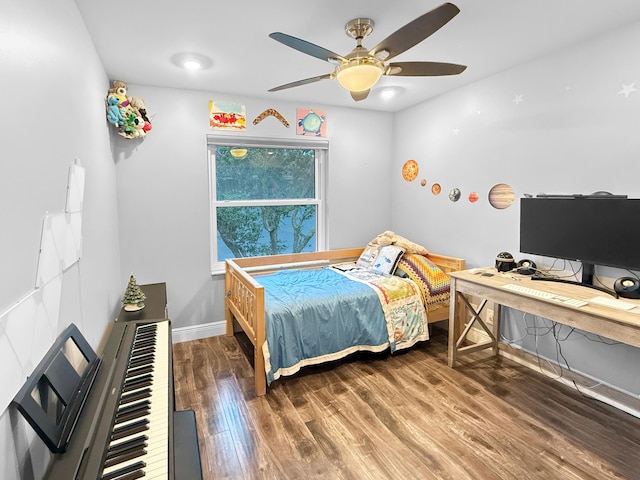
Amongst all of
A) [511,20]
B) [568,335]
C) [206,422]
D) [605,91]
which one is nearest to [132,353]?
[206,422]

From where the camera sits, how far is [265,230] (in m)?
3.88

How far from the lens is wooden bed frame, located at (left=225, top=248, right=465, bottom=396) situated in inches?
99.1

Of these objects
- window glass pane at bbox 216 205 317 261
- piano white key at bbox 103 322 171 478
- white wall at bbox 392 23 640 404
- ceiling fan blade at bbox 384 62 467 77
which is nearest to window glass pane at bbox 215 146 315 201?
window glass pane at bbox 216 205 317 261

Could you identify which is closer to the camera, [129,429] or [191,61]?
[129,429]

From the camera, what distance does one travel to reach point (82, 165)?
1.80 metres

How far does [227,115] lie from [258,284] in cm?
180

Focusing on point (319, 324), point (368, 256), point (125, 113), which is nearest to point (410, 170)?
point (368, 256)

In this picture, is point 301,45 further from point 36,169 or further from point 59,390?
point 59,390

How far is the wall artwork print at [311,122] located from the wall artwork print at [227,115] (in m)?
0.59

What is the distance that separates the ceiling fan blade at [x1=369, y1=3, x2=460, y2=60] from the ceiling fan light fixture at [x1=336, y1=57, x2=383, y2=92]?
0.05 metres

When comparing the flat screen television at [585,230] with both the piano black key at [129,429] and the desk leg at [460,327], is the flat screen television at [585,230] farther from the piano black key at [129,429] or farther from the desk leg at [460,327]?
the piano black key at [129,429]

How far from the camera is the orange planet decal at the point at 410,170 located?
3948 millimetres

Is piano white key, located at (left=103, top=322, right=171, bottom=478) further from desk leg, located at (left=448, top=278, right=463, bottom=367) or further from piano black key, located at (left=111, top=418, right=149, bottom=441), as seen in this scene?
desk leg, located at (left=448, top=278, right=463, bottom=367)

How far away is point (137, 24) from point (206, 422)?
2.40m
